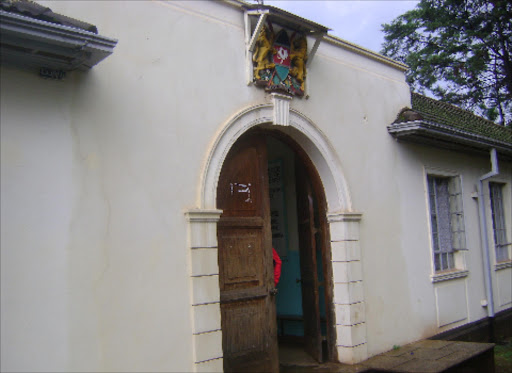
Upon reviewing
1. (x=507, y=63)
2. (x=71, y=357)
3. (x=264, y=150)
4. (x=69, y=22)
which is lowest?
(x=71, y=357)

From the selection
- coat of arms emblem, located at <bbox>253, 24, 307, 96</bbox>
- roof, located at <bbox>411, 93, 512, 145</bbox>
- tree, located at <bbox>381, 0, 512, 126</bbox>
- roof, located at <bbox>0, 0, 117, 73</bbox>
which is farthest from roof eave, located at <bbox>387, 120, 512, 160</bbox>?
tree, located at <bbox>381, 0, 512, 126</bbox>

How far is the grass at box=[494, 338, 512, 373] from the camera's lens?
7.23 m

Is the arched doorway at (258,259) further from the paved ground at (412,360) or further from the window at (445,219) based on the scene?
the window at (445,219)

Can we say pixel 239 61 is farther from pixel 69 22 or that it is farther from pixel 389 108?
pixel 389 108

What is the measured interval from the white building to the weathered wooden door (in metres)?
0.02

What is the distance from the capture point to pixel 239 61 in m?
5.53

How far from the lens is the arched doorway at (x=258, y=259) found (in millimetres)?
5480

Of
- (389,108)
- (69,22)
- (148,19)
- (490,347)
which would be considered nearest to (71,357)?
(69,22)

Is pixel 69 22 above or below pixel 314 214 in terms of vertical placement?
above

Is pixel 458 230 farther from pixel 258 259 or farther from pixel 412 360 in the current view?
pixel 258 259

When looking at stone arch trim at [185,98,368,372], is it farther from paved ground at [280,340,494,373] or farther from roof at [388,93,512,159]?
roof at [388,93,512,159]

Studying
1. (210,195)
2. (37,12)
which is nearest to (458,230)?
(210,195)

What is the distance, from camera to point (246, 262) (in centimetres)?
566

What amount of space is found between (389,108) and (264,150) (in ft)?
8.49
